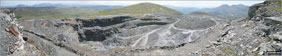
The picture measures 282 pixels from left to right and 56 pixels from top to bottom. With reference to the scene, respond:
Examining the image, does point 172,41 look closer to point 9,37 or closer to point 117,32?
point 117,32

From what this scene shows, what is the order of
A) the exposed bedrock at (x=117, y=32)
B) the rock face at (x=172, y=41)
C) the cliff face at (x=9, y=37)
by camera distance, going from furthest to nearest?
the exposed bedrock at (x=117, y=32)
the rock face at (x=172, y=41)
the cliff face at (x=9, y=37)

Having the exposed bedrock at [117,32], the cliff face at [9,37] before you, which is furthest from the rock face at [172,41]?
the exposed bedrock at [117,32]

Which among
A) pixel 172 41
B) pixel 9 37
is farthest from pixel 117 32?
pixel 9 37

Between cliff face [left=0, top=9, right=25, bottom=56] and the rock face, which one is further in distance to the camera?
the rock face

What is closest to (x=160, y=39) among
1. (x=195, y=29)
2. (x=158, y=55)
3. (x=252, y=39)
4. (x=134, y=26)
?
(x=195, y=29)

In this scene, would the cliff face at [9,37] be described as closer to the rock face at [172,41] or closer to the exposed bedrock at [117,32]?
the rock face at [172,41]

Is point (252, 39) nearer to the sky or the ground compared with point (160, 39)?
nearer to the sky

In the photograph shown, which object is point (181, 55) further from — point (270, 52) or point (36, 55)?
point (36, 55)

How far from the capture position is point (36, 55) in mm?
16438

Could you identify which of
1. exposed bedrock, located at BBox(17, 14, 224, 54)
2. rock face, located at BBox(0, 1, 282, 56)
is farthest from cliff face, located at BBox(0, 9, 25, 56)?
exposed bedrock, located at BBox(17, 14, 224, 54)

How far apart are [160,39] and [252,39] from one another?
2767 centimetres

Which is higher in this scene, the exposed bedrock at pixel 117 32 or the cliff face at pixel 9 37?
the cliff face at pixel 9 37

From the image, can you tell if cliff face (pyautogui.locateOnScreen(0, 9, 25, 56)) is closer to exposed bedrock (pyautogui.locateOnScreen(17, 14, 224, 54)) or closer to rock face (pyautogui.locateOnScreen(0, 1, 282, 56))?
rock face (pyautogui.locateOnScreen(0, 1, 282, 56))

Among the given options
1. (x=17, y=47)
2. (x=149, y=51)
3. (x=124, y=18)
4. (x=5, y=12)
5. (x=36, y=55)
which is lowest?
(x=124, y=18)
